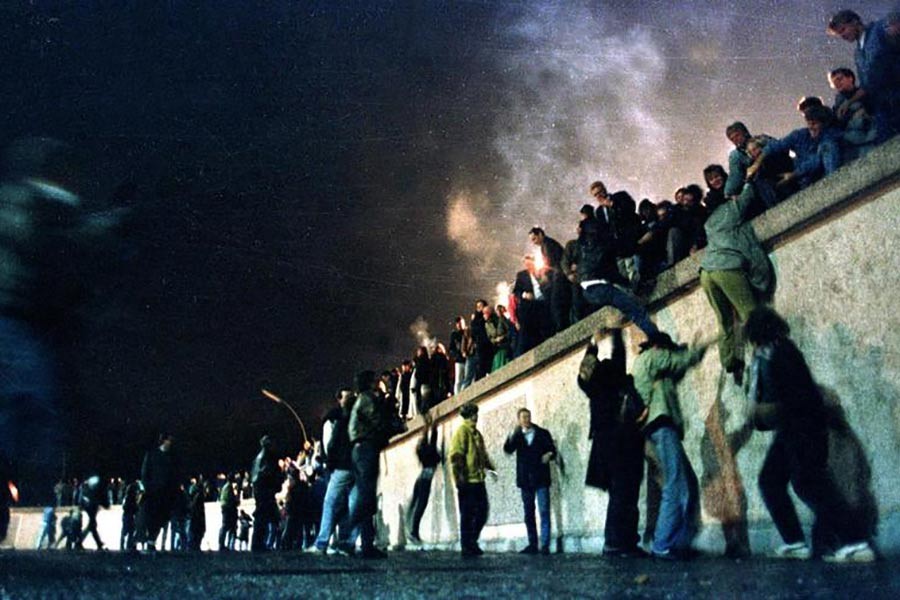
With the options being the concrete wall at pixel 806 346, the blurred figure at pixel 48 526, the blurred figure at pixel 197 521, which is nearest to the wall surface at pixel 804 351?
the concrete wall at pixel 806 346

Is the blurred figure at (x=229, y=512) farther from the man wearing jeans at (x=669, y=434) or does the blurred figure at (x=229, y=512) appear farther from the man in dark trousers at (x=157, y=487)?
the man wearing jeans at (x=669, y=434)

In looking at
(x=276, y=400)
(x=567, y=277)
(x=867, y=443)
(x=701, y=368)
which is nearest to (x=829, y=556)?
(x=867, y=443)

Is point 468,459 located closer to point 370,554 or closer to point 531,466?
point 531,466

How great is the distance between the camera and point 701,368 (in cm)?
831

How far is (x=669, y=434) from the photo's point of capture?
7.40m

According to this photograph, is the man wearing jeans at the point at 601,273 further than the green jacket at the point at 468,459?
No

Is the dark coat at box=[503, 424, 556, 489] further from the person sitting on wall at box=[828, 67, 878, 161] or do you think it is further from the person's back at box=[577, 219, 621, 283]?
the person sitting on wall at box=[828, 67, 878, 161]

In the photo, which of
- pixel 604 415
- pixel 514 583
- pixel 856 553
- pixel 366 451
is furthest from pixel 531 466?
pixel 514 583

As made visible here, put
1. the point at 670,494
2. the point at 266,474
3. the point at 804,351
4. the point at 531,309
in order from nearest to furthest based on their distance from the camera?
the point at 804,351, the point at 670,494, the point at 531,309, the point at 266,474

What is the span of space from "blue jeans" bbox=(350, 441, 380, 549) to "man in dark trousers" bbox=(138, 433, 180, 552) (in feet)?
17.6

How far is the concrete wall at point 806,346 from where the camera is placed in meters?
6.03

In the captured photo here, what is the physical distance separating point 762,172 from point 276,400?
29150 millimetres

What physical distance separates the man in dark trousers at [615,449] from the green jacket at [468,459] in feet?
8.44

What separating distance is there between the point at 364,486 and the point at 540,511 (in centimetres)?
241
